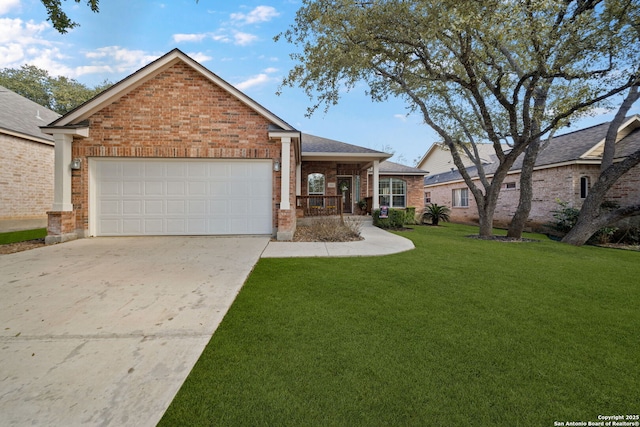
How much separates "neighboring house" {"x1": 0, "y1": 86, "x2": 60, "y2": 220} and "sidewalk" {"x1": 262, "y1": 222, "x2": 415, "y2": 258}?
36.4 ft

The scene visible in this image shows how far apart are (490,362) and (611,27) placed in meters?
9.49

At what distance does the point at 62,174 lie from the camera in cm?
793

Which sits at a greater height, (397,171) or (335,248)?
(397,171)

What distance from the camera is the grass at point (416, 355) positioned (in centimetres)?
172

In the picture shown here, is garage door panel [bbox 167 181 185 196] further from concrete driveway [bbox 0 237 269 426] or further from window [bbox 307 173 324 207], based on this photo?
window [bbox 307 173 324 207]

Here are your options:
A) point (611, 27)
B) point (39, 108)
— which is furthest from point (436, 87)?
point (39, 108)

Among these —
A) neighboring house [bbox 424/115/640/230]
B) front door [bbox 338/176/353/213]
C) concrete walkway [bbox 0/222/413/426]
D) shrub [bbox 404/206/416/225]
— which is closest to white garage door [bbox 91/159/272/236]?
concrete walkway [bbox 0/222/413/426]

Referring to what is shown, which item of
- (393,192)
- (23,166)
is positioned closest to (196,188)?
(23,166)

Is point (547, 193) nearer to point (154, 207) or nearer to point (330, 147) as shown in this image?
point (330, 147)

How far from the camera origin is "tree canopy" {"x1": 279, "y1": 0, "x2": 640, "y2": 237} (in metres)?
6.97

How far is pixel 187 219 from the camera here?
8.66m

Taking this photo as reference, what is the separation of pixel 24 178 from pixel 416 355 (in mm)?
15801

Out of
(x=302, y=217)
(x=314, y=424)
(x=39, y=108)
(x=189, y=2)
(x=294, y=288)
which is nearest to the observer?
(x=314, y=424)

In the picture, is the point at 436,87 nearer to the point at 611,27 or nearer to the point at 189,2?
the point at 611,27
